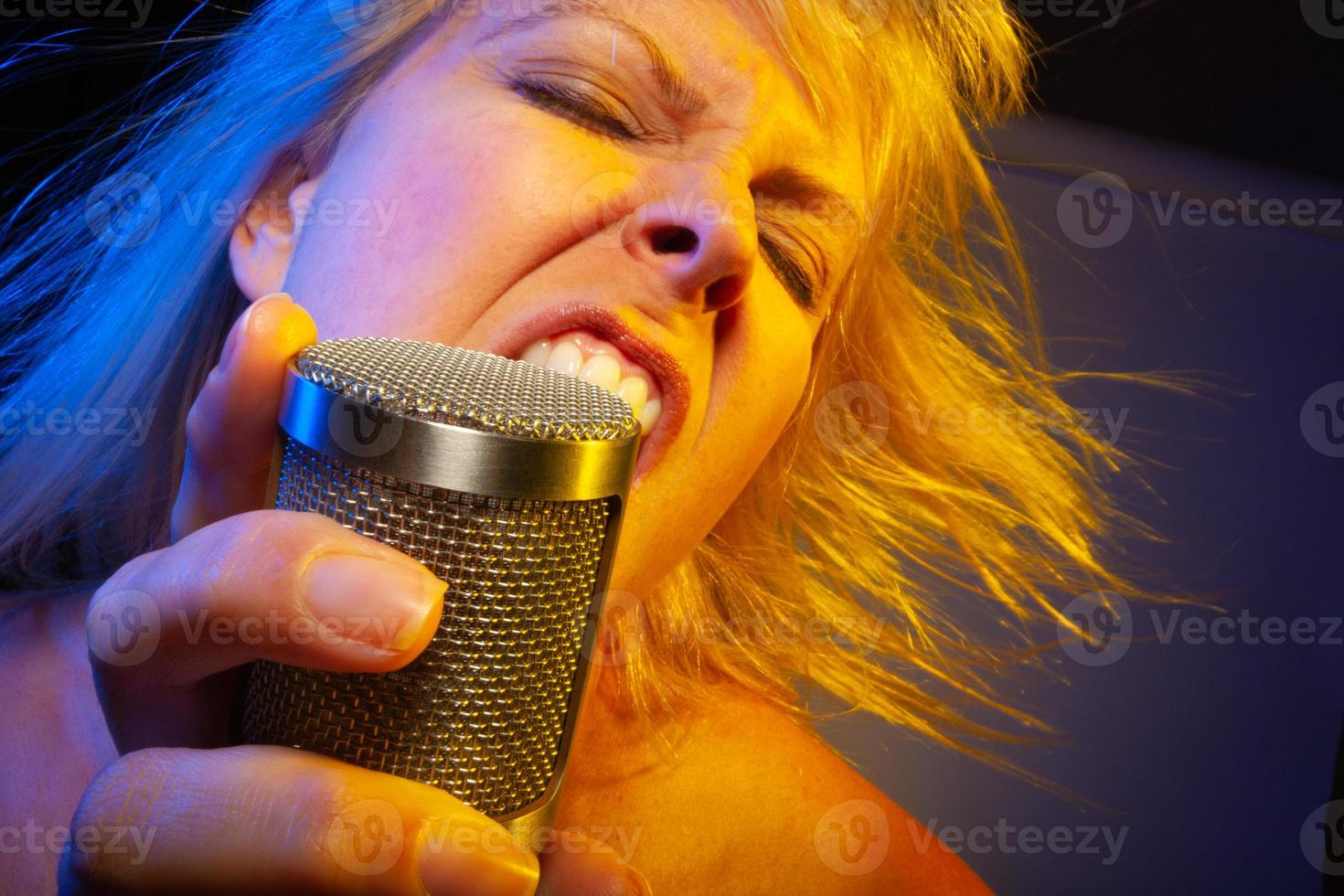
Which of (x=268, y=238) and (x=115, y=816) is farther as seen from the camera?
(x=268, y=238)

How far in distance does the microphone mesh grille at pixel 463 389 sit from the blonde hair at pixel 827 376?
0.77m

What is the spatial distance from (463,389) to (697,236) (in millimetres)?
547

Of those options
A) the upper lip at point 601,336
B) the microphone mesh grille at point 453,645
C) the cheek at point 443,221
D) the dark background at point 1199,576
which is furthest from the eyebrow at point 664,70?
the dark background at point 1199,576

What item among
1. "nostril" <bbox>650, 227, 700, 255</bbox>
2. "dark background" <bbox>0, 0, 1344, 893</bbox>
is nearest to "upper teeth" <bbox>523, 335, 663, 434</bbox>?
"nostril" <bbox>650, 227, 700, 255</bbox>

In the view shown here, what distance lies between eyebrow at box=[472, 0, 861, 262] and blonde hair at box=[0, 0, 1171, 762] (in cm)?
11

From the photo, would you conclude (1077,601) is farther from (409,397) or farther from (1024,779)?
(409,397)

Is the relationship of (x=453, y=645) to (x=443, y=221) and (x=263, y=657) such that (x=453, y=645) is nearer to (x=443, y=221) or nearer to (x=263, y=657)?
(x=263, y=657)

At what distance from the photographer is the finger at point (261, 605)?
0.56 metres

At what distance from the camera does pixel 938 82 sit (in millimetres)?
1575

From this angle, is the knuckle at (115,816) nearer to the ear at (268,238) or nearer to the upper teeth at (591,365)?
the upper teeth at (591,365)

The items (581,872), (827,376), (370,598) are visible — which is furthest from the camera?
(827,376)

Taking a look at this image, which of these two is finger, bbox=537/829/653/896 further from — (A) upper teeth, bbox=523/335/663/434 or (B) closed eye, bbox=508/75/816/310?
(B) closed eye, bbox=508/75/816/310

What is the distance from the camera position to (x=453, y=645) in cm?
62

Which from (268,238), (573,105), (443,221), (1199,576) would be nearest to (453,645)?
(443,221)
